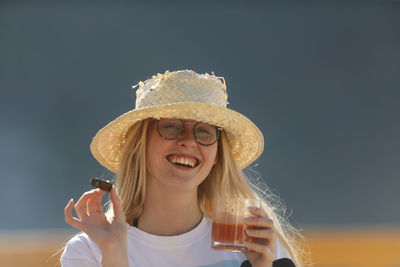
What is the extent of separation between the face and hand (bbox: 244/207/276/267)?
0.39 meters

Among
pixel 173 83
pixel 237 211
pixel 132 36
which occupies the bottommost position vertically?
pixel 237 211

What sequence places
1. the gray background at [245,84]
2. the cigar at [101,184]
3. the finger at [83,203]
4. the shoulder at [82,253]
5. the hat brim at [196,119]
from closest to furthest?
the cigar at [101,184]
the finger at [83,203]
the shoulder at [82,253]
the hat brim at [196,119]
the gray background at [245,84]

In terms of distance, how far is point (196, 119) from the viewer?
2.65 m

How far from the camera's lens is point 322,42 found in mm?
7297

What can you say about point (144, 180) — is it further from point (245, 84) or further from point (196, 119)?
point (245, 84)

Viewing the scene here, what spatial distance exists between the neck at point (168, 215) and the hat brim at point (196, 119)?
350 millimetres

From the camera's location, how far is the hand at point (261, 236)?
2.30m

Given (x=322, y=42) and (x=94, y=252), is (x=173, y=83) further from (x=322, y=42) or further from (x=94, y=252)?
(x=322, y=42)

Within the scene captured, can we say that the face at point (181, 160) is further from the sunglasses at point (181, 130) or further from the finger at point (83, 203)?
the finger at point (83, 203)

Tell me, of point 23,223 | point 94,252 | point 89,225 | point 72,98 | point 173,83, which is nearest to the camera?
point 89,225

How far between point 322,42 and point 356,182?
5.66 feet

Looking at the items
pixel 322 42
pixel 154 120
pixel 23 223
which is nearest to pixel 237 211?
pixel 154 120

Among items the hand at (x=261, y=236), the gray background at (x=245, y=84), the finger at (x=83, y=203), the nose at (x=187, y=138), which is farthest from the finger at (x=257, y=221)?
the gray background at (x=245, y=84)

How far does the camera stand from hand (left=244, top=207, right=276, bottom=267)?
2303 mm
